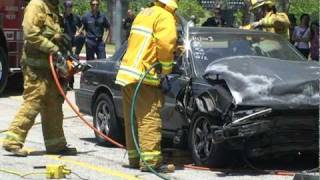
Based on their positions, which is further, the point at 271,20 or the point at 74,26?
the point at 74,26

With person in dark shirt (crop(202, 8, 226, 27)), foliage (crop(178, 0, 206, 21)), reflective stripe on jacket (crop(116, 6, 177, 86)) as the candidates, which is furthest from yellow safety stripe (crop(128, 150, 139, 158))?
foliage (crop(178, 0, 206, 21))

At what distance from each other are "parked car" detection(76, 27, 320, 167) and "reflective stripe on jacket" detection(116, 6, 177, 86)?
1.63ft

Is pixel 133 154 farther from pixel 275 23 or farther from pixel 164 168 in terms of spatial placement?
pixel 275 23

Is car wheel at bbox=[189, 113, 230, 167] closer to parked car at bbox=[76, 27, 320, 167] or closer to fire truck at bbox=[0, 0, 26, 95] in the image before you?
parked car at bbox=[76, 27, 320, 167]

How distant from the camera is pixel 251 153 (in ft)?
24.0

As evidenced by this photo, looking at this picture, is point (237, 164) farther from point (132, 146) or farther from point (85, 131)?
point (85, 131)

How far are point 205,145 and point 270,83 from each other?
0.95 meters

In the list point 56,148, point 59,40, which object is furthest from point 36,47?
point 56,148

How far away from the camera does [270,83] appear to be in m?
7.16

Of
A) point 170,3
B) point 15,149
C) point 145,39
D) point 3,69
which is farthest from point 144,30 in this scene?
point 3,69

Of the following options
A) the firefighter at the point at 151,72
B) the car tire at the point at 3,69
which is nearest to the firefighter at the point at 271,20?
the firefighter at the point at 151,72

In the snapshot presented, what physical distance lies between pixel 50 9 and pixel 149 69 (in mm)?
1617

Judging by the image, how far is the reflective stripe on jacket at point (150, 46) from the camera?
7.27 meters

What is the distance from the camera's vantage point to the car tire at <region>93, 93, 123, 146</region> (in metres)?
9.13
